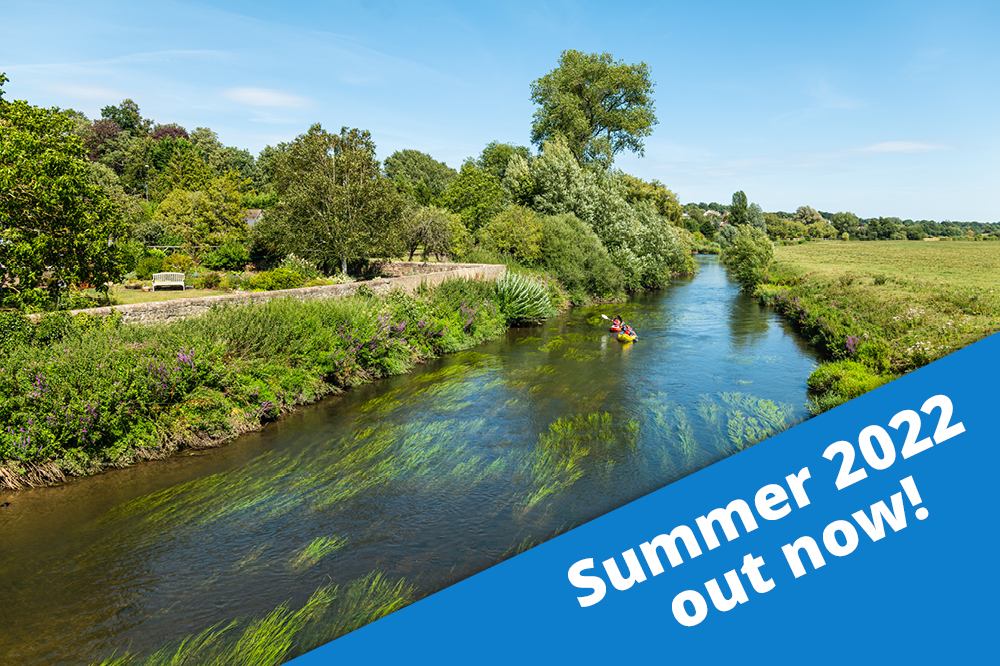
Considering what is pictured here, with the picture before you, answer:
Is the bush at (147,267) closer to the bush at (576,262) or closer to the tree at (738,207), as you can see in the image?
the bush at (576,262)

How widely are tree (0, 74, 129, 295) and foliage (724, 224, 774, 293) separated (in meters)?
38.1

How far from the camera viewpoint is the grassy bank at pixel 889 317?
13289mm

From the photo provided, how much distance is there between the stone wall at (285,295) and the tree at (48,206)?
169 cm

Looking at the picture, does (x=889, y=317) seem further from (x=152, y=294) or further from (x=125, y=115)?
(x=125, y=115)

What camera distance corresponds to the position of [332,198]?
2672 cm

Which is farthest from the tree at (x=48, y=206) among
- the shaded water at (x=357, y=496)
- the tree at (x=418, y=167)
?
the tree at (x=418, y=167)

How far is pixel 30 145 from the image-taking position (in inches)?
484

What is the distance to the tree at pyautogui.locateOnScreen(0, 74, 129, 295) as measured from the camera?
12070 millimetres

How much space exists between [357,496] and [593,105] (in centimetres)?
5061

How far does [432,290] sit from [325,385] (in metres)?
8.57

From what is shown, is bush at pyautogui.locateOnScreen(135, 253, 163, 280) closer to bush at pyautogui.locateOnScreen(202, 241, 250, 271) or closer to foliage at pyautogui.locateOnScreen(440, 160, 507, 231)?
bush at pyautogui.locateOnScreen(202, 241, 250, 271)

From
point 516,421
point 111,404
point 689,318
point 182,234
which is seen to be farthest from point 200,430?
point 182,234

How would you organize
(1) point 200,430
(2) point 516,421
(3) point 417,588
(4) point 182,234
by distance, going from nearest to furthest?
(3) point 417,588
(1) point 200,430
(2) point 516,421
(4) point 182,234

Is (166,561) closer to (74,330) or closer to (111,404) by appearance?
(111,404)
